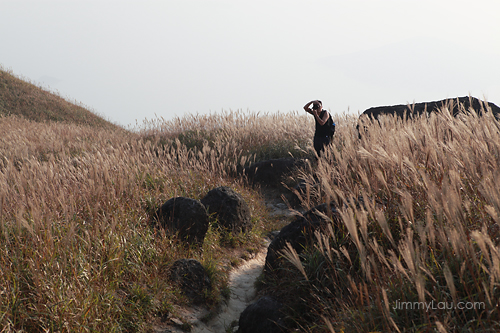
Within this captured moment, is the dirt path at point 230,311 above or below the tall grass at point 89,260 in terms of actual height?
below

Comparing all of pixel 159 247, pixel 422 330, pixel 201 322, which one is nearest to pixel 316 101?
pixel 159 247

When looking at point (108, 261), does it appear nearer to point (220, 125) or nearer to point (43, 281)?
point (43, 281)

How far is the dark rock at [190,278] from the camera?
3.96m

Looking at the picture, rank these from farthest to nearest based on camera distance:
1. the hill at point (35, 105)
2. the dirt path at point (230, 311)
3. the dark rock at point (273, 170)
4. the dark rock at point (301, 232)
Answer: the hill at point (35, 105) → the dark rock at point (273, 170) → the dark rock at point (301, 232) → the dirt path at point (230, 311)

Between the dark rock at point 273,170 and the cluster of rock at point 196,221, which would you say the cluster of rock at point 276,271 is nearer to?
the cluster of rock at point 196,221

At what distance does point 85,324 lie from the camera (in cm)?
275

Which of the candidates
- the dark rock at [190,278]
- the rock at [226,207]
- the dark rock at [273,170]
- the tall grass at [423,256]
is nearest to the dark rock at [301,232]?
the tall grass at [423,256]

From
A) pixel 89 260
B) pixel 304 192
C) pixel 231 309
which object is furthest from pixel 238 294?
pixel 304 192

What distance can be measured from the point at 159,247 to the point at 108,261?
96 centimetres

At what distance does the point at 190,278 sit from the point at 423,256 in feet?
9.58

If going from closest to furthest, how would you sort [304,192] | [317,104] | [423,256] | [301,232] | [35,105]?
[423,256], [301,232], [304,192], [317,104], [35,105]

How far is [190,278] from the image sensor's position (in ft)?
13.2

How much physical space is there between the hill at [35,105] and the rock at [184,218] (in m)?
19.2

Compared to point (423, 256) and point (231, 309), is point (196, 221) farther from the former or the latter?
point (423, 256)
